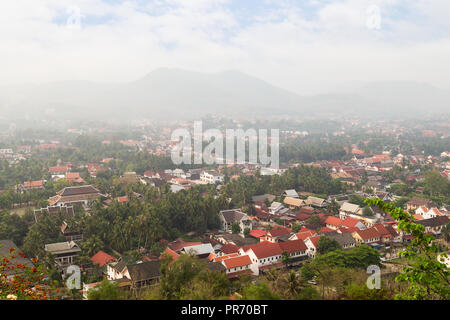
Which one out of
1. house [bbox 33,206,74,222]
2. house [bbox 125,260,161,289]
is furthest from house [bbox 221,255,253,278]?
house [bbox 33,206,74,222]

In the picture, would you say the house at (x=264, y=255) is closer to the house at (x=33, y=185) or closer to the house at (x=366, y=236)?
the house at (x=366, y=236)

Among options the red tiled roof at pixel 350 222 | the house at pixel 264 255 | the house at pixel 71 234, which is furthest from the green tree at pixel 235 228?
the house at pixel 71 234

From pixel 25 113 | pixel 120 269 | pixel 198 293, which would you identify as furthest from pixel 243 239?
pixel 25 113

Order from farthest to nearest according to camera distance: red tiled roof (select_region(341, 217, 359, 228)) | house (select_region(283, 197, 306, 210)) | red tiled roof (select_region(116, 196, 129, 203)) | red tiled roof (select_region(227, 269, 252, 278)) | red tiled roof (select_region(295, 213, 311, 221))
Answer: house (select_region(283, 197, 306, 210)) < red tiled roof (select_region(116, 196, 129, 203)) < red tiled roof (select_region(295, 213, 311, 221)) < red tiled roof (select_region(341, 217, 359, 228)) < red tiled roof (select_region(227, 269, 252, 278))

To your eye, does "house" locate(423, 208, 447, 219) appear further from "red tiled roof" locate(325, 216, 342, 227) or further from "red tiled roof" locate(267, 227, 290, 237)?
"red tiled roof" locate(267, 227, 290, 237)

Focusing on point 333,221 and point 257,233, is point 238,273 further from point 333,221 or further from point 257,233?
point 333,221

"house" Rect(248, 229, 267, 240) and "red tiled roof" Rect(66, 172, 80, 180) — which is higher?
"red tiled roof" Rect(66, 172, 80, 180)
